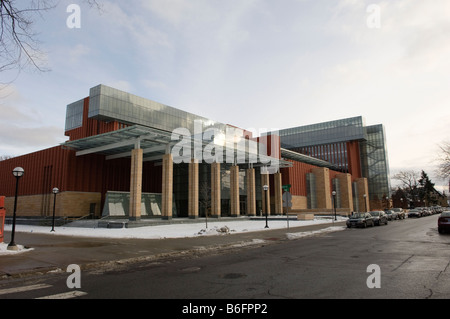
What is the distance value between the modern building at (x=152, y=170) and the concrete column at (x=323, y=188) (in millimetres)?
222

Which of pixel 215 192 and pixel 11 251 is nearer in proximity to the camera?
pixel 11 251

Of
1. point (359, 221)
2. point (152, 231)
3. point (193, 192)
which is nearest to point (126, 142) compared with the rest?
point (193, 192)

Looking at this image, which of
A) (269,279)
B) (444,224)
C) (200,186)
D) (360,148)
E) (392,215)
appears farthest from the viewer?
(360,148)

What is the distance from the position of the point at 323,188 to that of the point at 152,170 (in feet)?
124

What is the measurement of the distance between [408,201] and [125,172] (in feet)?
345

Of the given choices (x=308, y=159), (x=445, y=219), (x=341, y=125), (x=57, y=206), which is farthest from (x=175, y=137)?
(x=341, y=125)

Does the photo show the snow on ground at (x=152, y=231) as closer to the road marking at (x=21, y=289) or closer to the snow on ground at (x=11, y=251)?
the snow on ground at (x=11, y=251)

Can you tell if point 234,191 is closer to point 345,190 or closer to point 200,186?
point 200,186

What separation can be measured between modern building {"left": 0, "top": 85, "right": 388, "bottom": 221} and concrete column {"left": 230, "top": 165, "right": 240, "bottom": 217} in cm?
15

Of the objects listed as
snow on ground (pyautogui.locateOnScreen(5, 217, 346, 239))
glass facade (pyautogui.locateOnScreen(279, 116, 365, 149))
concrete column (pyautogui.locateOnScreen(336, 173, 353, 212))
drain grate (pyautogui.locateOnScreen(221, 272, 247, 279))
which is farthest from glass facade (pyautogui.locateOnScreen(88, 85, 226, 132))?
glass facade (pyautogui.locateOnScreen(279, 116, 365, 149))

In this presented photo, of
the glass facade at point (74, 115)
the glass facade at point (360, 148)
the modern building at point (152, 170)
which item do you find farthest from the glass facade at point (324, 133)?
the glass facade at point (74, 115)

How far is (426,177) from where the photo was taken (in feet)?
365

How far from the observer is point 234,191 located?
46844mm

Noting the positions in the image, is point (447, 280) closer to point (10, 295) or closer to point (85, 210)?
point (10, 295)
